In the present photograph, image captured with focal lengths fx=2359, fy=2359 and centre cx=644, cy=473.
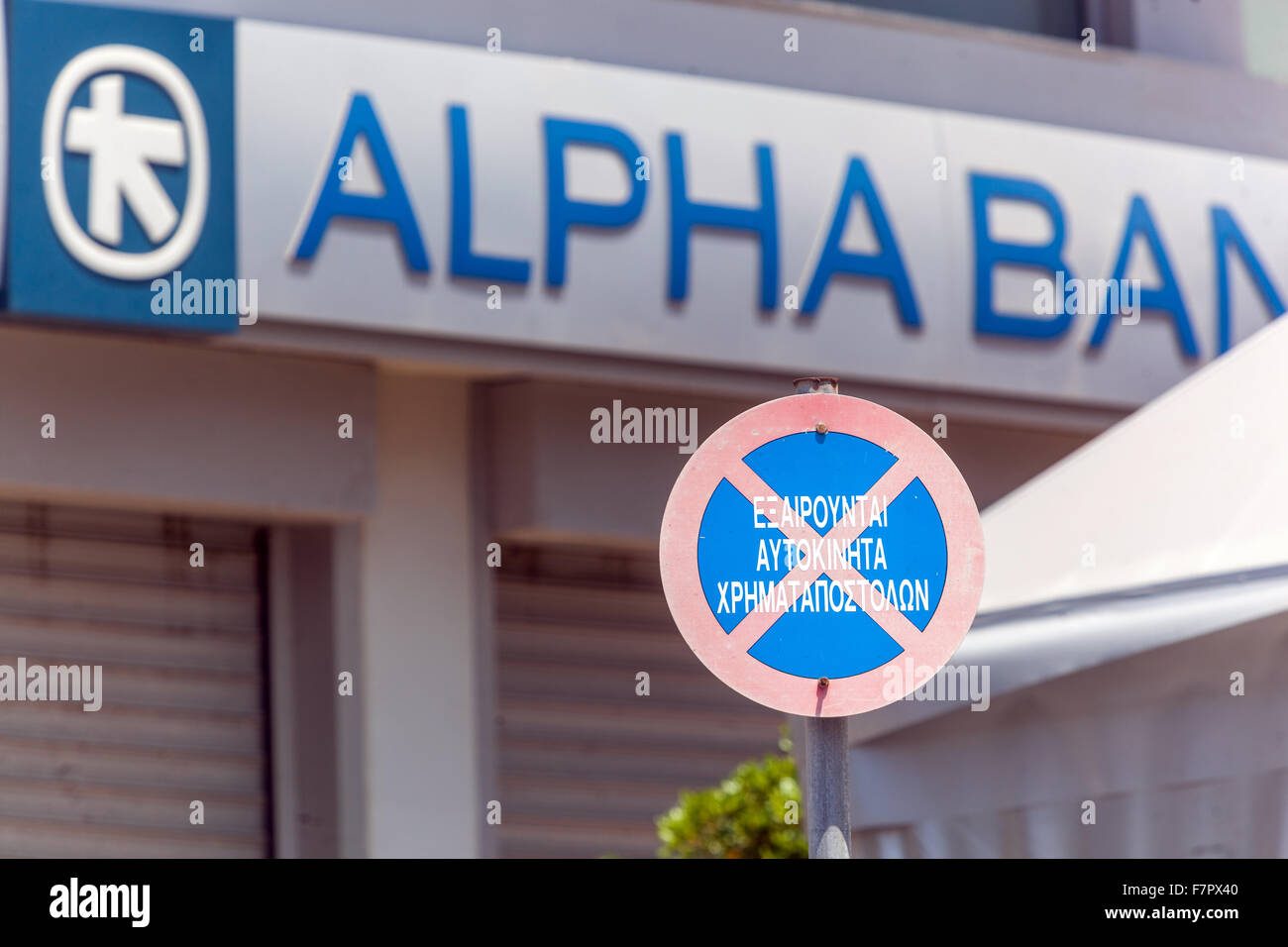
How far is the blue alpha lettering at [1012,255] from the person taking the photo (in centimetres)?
1130

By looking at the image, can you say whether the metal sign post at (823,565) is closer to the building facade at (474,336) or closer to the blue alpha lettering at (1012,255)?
the building facade at (474,336)

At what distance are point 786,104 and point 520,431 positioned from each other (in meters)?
1.96

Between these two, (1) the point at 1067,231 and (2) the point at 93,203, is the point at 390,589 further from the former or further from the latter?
(1) the point at 1067,231

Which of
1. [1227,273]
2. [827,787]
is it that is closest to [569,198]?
[1227,273]

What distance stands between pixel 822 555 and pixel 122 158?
5.79 meters

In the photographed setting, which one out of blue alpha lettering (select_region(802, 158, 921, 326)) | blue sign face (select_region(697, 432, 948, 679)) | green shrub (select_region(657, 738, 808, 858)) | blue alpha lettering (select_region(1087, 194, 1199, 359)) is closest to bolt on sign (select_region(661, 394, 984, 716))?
blue sign face (select_region(697, 432, 948, 679))

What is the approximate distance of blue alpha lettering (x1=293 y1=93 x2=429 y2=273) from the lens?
31.7ft

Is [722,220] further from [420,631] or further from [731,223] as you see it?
[420,631]

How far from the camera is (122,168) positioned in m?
9.24

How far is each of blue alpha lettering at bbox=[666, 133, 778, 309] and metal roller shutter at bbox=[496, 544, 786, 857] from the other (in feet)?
5.75

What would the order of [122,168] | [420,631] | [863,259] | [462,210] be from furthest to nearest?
[863,259] → [420,631] → [462,210] → [122,168]

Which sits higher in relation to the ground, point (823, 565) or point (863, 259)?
point (863, 259)

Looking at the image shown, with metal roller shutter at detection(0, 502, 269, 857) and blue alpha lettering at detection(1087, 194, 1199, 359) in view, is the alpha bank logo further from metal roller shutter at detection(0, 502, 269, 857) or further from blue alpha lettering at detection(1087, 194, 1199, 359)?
blue alpha lettering at detection(1087, 194, 1199, 359)

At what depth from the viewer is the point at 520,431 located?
431 inches
